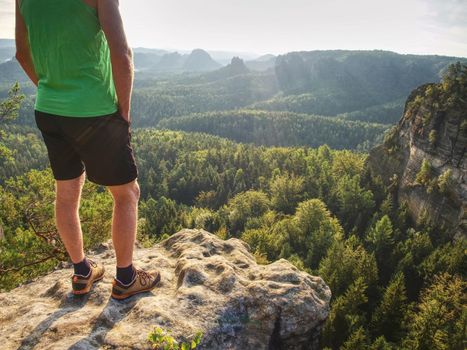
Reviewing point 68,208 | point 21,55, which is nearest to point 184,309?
point 68,208

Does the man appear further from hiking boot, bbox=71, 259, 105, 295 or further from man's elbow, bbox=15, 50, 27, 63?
hiking boot, bbox=71, 259, 105, 295

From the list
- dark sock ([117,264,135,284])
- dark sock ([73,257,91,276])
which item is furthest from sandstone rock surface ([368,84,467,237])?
dark sock ([73,257,91,276])

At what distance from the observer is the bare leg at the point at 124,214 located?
5.20m

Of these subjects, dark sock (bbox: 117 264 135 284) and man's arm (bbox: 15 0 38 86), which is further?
dark sock (bbox: 117 264 135 284)

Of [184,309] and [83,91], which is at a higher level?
[83,91]

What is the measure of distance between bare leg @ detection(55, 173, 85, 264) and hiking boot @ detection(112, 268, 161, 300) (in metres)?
0.93

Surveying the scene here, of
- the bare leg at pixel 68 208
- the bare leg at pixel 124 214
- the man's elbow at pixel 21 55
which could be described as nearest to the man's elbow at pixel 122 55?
the bare leg at pixel 124 214

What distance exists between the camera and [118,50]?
Answer: 176 inches

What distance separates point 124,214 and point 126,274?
1055 mm

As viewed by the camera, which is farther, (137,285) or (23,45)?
(137,285)

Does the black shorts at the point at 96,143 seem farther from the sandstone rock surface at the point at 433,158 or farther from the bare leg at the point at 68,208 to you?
the sandstone rock surface at the point at 433,158

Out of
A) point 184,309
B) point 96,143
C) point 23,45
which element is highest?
point 23,45

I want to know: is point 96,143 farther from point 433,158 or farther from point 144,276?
point 433,158

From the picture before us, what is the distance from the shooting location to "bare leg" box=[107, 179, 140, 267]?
5.20 meters
